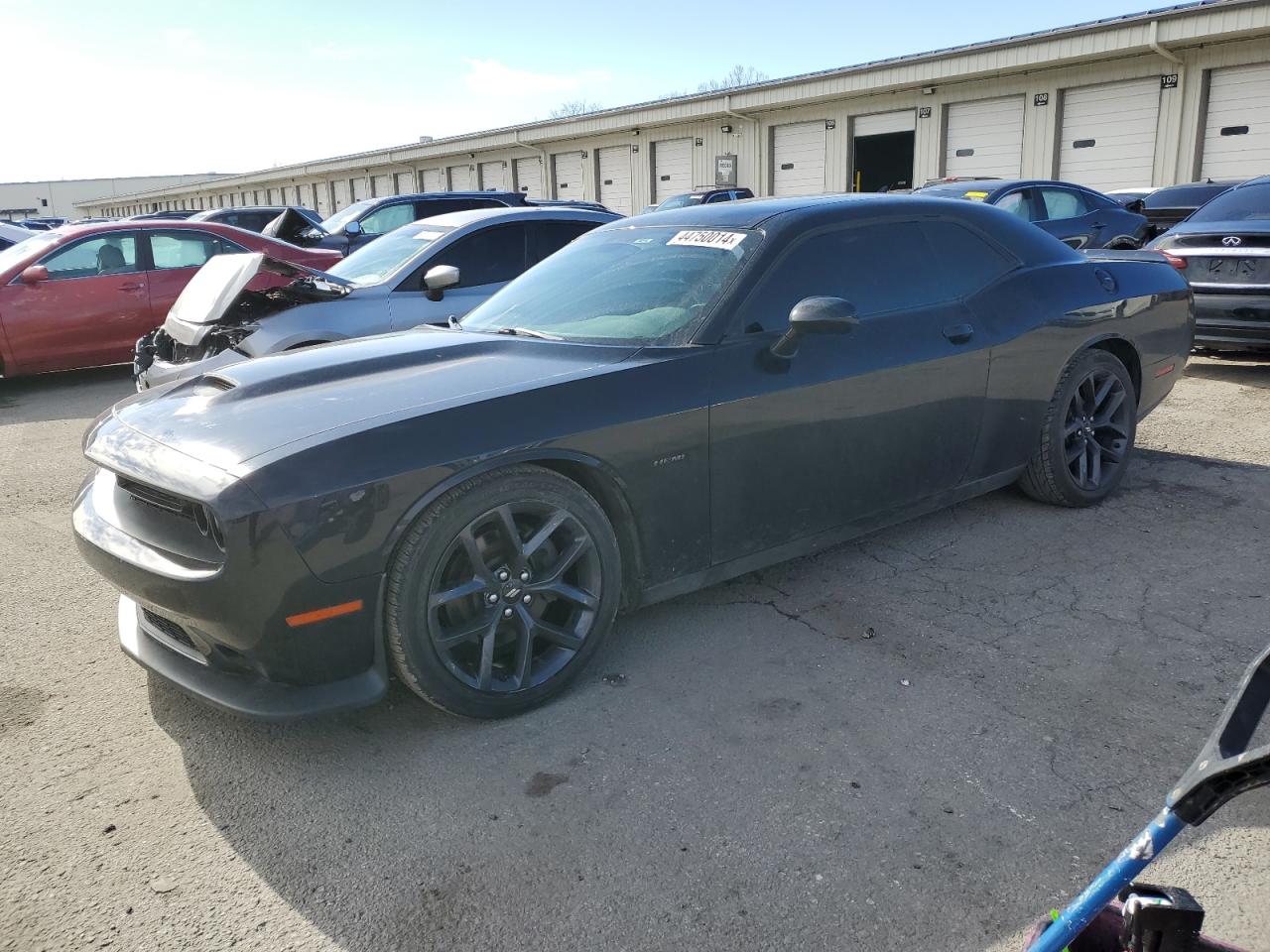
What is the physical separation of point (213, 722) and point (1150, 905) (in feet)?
8.67

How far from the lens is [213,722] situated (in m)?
Answer: 3.06

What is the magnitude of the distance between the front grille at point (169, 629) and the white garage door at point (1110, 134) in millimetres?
20041

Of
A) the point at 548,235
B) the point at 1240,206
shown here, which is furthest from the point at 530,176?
the point at 1240,206

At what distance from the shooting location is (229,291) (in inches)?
248

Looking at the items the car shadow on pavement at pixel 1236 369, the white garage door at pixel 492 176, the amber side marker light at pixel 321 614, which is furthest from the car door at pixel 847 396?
the white garage door at pixel 492 176

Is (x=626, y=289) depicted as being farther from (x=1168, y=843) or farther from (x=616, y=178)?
(x=616, y=178)

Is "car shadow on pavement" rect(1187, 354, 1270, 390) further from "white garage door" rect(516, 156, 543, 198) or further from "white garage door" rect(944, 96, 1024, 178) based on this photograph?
"white garage door" rect(516, 156, 543, 198)

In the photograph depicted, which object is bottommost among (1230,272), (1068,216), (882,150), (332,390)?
(332,390)

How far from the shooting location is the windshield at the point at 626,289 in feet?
11.7

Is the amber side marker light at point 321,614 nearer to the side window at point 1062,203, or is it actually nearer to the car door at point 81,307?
the car door at point 81,307

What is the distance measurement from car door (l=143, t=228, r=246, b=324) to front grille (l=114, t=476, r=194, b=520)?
7052 mm

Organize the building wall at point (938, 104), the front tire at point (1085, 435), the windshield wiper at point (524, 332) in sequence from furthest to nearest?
the building wall at point (938, 104) → the front tire at point (1085, 435) → the windshield wiper at point (524, 332)

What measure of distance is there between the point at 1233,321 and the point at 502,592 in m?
6.74

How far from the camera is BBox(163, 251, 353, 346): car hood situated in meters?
6.31
